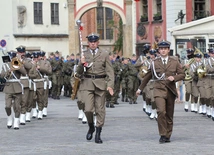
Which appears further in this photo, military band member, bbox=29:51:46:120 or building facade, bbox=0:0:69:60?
building facade, bbox=0:0:69:60

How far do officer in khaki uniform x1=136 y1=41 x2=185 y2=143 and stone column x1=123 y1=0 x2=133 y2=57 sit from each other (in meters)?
34.3

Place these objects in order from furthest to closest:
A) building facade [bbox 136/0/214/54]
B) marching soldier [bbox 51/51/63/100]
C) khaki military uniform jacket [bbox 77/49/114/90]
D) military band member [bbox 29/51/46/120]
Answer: building facade [bbox 136/0/214/54] → marching soldier [bbox 51/51/63/100] → military band member [bbox 29/51/46/120] → khaki military uniform jacket [bbox 77/49/114/90]

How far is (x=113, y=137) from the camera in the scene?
16.8 metres

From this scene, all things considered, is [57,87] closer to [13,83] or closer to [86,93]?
[13,83]

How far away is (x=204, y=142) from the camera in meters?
15.4

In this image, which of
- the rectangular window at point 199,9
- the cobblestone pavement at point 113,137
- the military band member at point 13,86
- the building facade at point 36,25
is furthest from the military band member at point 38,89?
the building facade at point 36,25

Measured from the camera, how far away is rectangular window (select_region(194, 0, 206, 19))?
43.2 m

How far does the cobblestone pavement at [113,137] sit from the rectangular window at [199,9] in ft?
64.7

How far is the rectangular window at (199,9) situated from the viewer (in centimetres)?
4322

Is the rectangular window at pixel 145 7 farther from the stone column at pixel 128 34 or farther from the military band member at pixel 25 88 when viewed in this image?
the military band member at pixel 25 88

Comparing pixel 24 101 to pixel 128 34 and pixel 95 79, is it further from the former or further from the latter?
pixel 128 34

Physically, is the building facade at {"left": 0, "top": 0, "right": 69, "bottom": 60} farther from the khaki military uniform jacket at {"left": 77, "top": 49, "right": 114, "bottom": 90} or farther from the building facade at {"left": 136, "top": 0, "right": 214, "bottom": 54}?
the khaki military uniform jacket at {"left": 77, "top": 49, "right": 114, "bottom": 90}

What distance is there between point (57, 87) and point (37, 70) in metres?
13.6

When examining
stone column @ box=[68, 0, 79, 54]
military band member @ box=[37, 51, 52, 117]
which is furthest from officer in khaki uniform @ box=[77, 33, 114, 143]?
stone column @ box=[68, 0, 79, 54]
